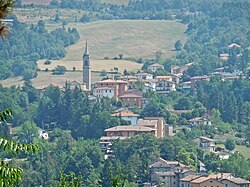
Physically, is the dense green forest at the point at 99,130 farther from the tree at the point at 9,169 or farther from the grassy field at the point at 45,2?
the grassy field at the point at 45,2

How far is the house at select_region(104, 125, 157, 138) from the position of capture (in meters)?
82.1

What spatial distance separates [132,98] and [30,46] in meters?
41.3

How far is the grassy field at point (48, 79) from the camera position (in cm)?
11138

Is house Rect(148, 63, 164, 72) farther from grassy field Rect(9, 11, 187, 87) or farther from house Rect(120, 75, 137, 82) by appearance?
house Rect(120, 75, 137, 82)

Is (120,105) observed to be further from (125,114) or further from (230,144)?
(230,144)

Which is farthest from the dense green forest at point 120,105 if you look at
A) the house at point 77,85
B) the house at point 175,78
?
the house at point 77,85

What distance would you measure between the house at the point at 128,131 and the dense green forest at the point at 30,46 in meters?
31.0

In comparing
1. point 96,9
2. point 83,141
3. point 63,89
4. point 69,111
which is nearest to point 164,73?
point 63,89

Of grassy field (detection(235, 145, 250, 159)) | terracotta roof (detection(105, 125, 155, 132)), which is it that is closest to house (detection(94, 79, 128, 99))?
terracotta roof (detection(105, 125, 155, 132))

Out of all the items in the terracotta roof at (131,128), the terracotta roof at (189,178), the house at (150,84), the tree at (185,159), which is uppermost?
the terracotta roof at (189,178)

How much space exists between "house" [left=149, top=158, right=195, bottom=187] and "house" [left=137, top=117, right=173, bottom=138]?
11.9 metres

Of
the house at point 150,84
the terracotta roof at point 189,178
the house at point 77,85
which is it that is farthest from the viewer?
the house at point 150,84

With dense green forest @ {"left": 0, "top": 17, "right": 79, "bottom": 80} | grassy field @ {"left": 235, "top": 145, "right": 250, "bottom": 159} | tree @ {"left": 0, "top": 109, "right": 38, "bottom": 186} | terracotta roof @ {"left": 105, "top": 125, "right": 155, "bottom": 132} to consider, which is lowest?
dense green forest @ {"left": 0, "top": 17, "right": 79, "bottom": 80}

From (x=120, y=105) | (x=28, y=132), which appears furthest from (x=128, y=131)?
(x=120, y=105)
